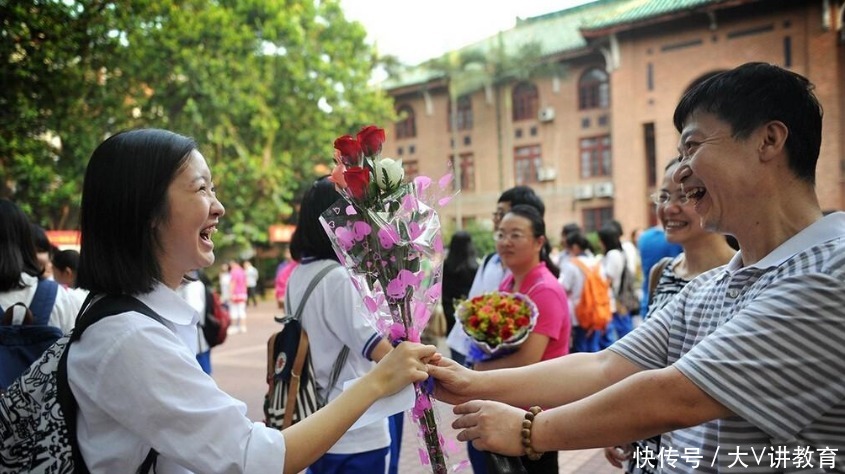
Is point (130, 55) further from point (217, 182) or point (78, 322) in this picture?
point (78, 322)

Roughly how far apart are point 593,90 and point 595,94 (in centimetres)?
20

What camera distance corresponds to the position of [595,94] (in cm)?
2388

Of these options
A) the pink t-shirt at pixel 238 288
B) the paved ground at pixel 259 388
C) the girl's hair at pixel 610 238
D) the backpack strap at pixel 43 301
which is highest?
the backpack strap at pixel 43 301

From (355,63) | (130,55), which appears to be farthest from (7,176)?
(355,63)

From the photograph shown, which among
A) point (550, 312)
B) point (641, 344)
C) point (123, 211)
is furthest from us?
point (550, 312)

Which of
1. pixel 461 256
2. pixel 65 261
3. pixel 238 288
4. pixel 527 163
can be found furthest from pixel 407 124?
pixel 65 261

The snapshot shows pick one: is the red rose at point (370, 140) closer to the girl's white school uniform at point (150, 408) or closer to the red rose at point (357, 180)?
the red rose at point (357, 180)

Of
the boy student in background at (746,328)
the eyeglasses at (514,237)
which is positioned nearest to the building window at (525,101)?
the eyeglasses at (514,237)

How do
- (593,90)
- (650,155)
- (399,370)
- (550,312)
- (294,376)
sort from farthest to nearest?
(593,90)
(650,155)
(550,312)
(294,376)
(399,370)

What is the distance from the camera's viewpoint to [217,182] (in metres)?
16.1

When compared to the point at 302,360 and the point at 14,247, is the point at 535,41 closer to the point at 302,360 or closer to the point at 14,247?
the point at 14,247

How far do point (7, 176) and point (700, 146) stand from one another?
13287mm

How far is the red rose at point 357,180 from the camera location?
1.78m

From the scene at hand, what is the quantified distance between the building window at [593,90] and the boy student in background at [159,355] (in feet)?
77.3
